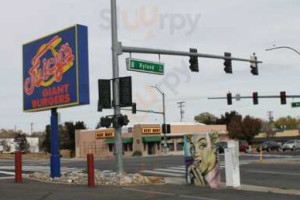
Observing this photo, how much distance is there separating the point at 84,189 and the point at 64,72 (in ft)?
19.7

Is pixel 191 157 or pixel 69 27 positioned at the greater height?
pixel 69 27

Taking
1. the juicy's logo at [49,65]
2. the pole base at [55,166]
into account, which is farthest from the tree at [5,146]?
the pole base at [55,166]

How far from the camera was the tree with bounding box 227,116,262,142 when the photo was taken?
107500 mm

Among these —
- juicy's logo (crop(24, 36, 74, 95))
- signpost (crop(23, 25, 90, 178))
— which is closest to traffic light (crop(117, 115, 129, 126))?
signpost (crop(23, 25, 90, 178))

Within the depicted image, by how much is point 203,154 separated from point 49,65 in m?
8.05

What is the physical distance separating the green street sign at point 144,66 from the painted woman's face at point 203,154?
550 centimetres

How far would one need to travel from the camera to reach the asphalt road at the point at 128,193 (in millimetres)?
15367

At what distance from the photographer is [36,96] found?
23.9 m

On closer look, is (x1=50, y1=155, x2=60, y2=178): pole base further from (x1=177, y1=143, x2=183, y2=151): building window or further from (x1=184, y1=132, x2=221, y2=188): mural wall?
(x1=177, y1=143, x2=183, y2=151): building window

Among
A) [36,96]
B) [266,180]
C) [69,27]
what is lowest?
[266,180]

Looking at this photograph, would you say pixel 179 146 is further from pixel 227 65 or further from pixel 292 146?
pixel 227 65

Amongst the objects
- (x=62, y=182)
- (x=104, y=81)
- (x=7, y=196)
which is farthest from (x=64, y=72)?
(x=7, y=196)

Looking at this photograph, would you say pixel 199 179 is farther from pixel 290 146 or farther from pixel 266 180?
pixel 290 146

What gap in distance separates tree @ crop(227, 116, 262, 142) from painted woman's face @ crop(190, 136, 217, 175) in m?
87.9
